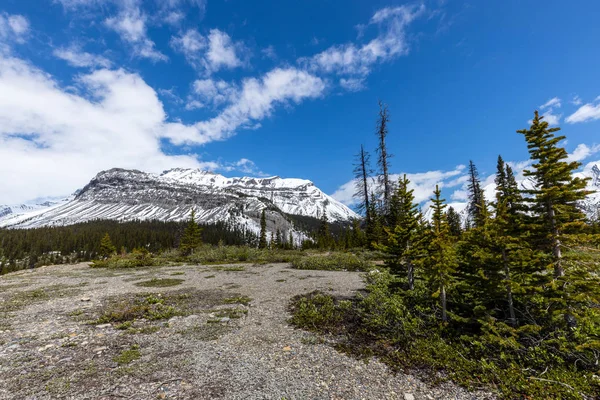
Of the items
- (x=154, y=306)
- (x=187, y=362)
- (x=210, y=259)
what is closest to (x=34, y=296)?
(x=154, y=306)

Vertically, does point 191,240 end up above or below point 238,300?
above

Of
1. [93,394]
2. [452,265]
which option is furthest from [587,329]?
[93,394]

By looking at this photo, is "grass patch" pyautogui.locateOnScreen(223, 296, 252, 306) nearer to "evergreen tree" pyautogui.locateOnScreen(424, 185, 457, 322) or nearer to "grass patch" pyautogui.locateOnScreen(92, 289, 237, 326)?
"grass patch" pyautogui.locateOnScreen(92, 289, 237, 326)

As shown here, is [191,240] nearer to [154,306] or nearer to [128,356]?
[154,306]

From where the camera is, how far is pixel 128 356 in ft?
24.0

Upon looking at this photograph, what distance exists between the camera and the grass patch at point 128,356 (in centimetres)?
703

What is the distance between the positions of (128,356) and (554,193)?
43.4 feet

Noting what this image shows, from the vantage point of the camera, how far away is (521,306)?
335 inches

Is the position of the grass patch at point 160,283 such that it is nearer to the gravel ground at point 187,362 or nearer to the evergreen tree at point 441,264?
the gravel ground at point 187,362

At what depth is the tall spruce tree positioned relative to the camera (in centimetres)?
734

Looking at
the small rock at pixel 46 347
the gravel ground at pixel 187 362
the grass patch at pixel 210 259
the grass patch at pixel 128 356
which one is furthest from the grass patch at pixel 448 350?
the grass patch at pixel 210 259

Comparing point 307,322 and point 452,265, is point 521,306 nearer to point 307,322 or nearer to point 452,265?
point 452,265

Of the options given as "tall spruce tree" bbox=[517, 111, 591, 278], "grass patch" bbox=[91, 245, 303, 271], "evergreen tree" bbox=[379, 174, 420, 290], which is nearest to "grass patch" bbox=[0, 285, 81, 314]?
"grass patch" bbox=[91, 245, 303, 271]

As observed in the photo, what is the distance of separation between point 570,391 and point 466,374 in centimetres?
187
